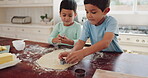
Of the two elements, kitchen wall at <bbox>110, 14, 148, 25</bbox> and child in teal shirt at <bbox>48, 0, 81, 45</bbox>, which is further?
kitchen wall at <bbox>110, 14, 148, 25</bbox>

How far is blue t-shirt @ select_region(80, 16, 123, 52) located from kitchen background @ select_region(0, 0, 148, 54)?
1.13 meters

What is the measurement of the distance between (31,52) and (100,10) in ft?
2.04

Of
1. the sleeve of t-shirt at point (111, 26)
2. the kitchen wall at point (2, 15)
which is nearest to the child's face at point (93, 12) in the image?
the sleeve of t-shirt at point (111, 26)

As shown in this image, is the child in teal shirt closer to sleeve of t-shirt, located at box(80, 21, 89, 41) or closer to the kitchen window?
sleeve of t-shirt, located at box(80, 21, 89, 41)

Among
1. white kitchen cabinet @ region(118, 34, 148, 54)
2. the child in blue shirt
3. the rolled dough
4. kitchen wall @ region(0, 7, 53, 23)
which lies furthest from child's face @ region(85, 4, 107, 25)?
kitchen wall @ region(0, 7, 53, 23)

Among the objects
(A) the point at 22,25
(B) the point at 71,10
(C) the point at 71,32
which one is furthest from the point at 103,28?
(A) the point at 22,25

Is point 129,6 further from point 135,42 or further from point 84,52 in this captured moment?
point 84,52

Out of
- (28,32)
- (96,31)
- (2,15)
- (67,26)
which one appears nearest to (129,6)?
(67,26)

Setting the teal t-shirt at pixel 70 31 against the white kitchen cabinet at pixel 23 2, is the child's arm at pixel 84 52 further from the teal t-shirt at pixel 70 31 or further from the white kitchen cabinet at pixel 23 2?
the white kitchen cabinet at pixel 23 2

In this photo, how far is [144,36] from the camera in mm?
2096

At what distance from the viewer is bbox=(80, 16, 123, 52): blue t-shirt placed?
105 centimetres

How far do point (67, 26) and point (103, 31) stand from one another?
0.58m

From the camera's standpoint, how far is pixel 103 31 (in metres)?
1.14

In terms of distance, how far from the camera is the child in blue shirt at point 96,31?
85 centimetres
